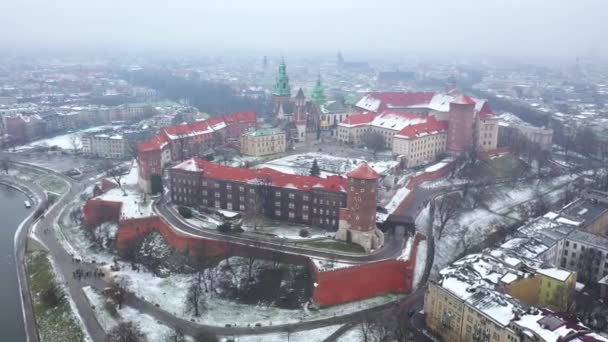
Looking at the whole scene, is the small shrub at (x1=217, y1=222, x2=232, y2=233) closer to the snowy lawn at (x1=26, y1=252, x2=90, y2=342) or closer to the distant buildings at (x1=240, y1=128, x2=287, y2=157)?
the snowy lawn at (x1=26, y1=252, x2=90, y2=342)

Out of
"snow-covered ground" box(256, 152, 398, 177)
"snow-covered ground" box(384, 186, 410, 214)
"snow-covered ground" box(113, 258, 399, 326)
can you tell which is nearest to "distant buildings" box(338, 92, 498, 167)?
"snow-covered ground" box(256, 152, 398, 177)

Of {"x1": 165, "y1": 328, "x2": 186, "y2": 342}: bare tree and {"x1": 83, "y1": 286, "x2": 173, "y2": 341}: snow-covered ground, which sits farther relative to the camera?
{"x1": 83, "y1": 286, "x2": 173, "y2": 341}: snow-covered ground

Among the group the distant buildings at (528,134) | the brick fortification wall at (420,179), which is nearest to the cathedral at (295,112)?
the brick fortification wall at (420,179)

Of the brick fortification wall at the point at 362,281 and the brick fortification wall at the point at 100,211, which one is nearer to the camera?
the brick fortification wall at the point at 362,281

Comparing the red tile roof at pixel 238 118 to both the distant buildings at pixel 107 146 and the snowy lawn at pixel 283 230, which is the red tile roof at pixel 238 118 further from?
the snowy lawn at pixel 283 230

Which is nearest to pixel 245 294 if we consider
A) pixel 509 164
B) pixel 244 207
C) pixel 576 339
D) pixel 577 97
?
pixel 244 207

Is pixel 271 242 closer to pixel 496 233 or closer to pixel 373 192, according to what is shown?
pixel 373 192

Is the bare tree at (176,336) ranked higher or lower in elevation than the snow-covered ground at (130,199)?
lower
